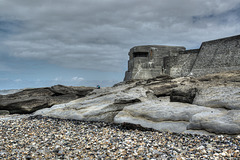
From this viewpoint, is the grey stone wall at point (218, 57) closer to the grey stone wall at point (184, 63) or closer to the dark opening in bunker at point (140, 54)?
the grey stone wall at point (184, 63)

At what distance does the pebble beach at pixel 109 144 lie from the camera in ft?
20.2

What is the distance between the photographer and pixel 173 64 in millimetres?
28141

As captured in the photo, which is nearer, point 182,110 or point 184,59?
point 182,110

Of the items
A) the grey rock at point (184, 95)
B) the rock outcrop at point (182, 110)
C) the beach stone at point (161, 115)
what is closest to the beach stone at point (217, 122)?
the rock outcrop at point (182, 110)

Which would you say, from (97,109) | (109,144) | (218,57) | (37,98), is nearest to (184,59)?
(218,57)

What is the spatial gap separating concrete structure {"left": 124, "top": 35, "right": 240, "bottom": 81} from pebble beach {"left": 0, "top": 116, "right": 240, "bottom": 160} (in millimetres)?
15877

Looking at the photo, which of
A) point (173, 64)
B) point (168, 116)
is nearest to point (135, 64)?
point (173, 64)

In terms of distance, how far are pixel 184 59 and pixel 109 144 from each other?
73.4 feet

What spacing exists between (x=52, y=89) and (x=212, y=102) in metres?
12.7

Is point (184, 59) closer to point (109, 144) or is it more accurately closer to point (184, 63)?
point (184, 63)

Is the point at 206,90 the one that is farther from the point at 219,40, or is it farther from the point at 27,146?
the point at 219,40

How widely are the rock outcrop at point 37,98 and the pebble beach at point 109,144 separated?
5.47m

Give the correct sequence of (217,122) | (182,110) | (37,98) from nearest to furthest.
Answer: (217,122) → (182,110) → (37,98)

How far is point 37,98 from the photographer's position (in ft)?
51.2
